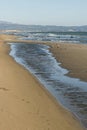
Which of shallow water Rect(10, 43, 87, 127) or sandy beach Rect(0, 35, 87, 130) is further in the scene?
shallow water Rect(10, 43, 87, 127)

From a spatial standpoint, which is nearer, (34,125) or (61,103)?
(34,125)

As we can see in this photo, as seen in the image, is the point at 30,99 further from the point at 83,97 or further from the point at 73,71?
the point at 73,71

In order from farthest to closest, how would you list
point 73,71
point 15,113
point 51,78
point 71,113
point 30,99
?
1. point 73,71
2. point 51,78
3. point 30,99
4. point 71,113
5. point 15,113

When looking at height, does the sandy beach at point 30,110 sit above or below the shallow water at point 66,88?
above

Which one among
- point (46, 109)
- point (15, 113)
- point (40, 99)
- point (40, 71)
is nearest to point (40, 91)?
point (40, 99)

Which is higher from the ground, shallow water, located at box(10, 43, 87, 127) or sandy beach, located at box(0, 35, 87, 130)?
sandy beach, located at box(0, 35, 87, 130)

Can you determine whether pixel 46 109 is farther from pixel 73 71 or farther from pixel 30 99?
pixel 73 71

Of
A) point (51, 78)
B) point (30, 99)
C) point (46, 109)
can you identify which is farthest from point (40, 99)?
point (51, 78)

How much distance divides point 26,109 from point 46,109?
0.88 m

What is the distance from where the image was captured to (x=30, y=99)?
15.2 m

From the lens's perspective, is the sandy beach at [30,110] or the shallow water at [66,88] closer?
the sandy beach at [30,110]

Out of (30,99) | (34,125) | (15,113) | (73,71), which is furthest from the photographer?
(73,71)

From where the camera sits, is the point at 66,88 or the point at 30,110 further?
the point at 66,88

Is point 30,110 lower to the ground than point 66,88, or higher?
higher
